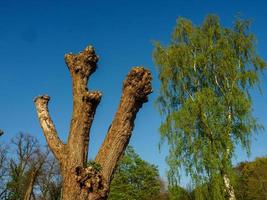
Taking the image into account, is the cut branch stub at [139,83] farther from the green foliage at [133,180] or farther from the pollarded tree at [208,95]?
the green foliage at [133,180]

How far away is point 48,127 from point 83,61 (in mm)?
1719

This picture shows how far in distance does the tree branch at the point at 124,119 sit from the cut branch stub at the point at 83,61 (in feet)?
3.65

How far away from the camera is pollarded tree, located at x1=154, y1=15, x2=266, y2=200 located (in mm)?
20484

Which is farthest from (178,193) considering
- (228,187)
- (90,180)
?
(90,180)

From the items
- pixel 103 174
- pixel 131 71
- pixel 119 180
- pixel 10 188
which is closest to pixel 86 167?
pixel 103 174

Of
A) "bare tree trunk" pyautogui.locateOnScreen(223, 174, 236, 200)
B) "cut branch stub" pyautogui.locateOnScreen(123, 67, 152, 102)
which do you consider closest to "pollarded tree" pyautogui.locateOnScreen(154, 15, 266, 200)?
"bare tree trunk" pyautogui.locateOnScreen(223, 174, 236, 200)

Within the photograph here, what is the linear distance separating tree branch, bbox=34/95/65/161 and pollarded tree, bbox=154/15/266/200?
38.9 feet

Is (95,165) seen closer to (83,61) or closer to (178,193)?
(83,61)

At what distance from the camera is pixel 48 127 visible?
9523 millimetres

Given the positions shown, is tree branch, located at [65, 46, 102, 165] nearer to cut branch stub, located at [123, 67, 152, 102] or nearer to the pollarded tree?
cut branch stub, located at [123, 67, 152, 102]

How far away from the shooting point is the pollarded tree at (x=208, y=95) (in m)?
20.5

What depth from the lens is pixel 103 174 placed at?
8.52 metres

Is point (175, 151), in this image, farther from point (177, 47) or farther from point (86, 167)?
point (86, 167)

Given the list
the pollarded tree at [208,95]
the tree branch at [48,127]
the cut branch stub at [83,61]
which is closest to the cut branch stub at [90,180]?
the tree branch at [48,127]
